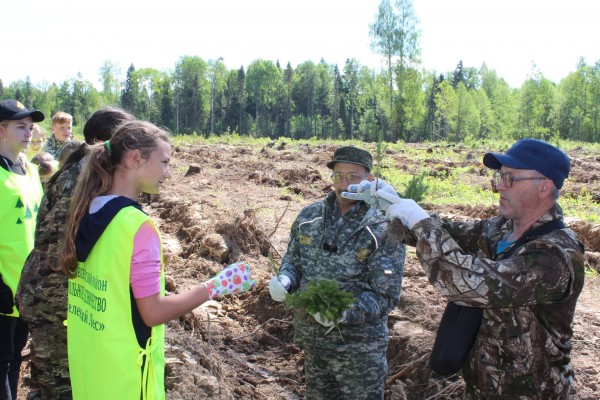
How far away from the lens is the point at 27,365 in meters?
4.47

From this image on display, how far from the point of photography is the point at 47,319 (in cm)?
273

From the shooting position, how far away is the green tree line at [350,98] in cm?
4844

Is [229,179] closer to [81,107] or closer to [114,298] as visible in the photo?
[114,298]

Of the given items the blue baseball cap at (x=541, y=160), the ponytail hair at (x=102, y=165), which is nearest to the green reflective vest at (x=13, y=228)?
the ponytail hair at (x=102, y=165)

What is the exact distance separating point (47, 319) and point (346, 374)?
1.69 m

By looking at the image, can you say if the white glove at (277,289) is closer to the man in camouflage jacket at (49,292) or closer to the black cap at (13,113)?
the man in camouflage jacket at (49,292)

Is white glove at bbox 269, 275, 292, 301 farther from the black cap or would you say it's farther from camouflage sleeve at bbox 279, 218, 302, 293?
the black cap

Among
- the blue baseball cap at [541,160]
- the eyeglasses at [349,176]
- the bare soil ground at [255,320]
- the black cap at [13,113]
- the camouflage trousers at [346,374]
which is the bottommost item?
the bare soil ground at [255,320]

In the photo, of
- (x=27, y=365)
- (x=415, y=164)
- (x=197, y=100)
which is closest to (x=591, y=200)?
(x=415, y=164)

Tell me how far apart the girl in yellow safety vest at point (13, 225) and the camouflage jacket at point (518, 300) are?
257 cm

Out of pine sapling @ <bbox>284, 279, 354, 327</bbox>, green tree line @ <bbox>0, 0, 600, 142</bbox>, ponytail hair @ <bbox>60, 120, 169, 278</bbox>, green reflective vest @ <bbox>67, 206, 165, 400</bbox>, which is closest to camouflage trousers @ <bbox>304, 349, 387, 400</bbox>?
pine sapling @ <bbox>284, 279, 354, 327</bbox>

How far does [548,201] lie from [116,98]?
79.2 m

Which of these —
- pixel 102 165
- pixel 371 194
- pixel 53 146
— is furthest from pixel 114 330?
pixel 53 146

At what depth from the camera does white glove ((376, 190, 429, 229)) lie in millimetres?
2258
